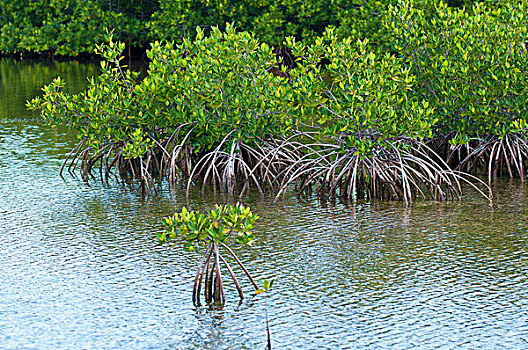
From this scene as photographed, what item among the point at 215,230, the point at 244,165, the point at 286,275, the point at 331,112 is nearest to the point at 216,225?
the point at 215,230

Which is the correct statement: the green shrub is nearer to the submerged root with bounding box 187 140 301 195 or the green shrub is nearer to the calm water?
the calm water

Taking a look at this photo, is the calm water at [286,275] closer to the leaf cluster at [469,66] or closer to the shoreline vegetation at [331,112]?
the shoreline vegetation at [331,112]

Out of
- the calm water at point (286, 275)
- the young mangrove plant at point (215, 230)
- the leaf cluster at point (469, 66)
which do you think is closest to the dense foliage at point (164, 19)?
the leaf cluster at point (469, 66)

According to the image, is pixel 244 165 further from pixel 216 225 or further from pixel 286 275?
pixel 216 225

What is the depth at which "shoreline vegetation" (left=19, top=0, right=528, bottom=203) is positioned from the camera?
896 centimetres

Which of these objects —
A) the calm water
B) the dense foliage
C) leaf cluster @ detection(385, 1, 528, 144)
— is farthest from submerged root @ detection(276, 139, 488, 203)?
the dense foliage

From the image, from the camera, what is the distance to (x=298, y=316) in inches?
222

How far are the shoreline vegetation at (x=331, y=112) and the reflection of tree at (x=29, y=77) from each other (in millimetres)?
6914

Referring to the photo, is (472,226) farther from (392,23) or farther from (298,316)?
(392,23)

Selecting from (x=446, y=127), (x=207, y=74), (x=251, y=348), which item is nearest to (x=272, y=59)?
(x=207, y=74)

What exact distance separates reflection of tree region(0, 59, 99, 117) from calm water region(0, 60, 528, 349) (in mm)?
8683

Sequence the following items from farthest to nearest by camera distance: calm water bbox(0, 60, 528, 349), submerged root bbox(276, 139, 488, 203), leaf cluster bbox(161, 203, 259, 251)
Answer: submerged root bbox(276, 139, 488, 203) < leaf cluster bbox(161, 203, 259, 251) < calm water bbox(0, 60, 528, 349)

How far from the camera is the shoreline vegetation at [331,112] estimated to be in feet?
29.4

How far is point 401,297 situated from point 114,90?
17.1 ft
